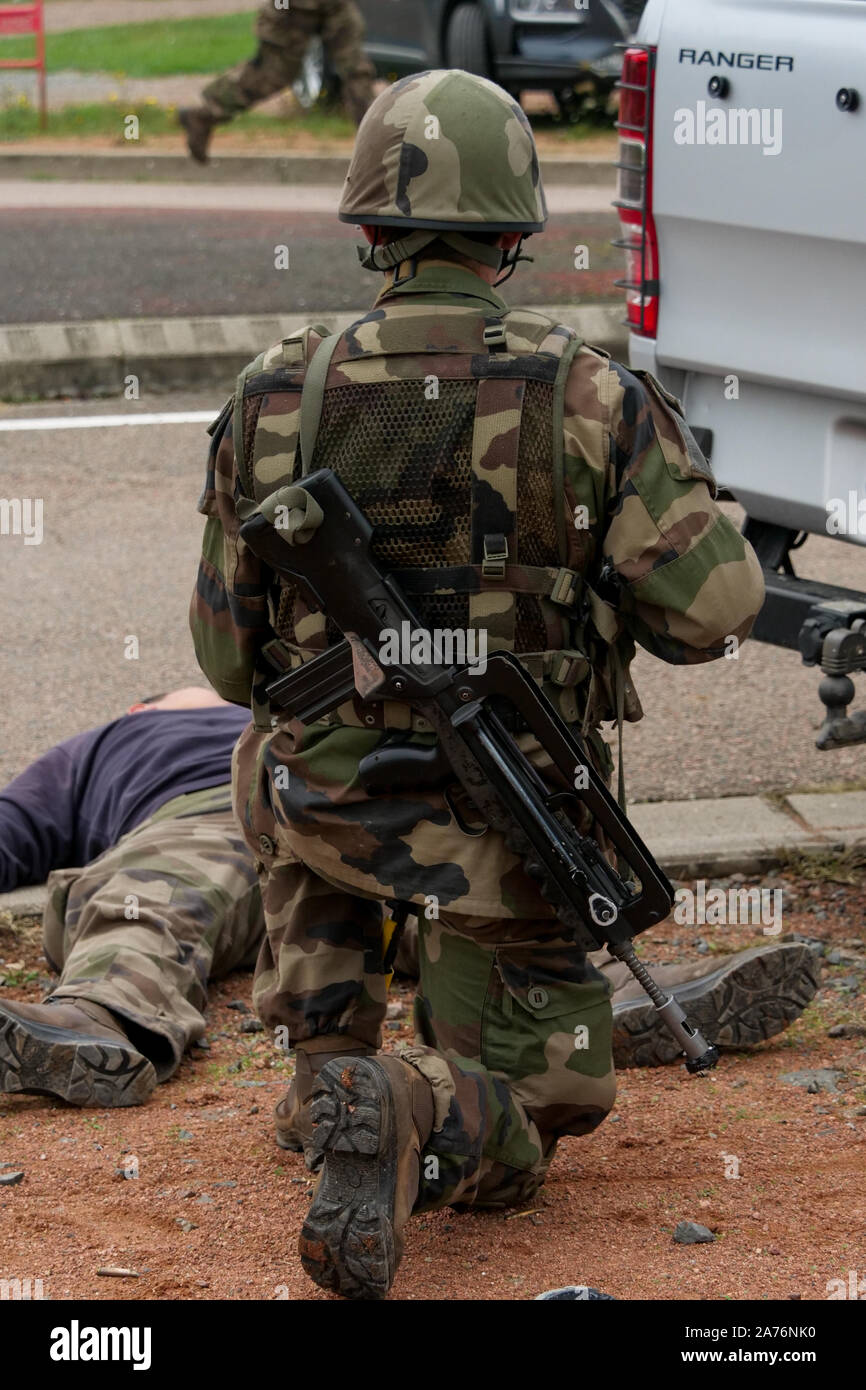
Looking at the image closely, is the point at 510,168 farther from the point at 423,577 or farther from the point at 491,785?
the point at 491,785

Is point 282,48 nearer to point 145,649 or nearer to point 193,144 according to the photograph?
point 193,144

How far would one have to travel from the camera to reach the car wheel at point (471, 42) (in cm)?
1432

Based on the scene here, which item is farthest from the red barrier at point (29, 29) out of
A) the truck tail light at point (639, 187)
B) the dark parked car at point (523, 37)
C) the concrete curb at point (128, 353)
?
the truck tail light at point (639, 187)

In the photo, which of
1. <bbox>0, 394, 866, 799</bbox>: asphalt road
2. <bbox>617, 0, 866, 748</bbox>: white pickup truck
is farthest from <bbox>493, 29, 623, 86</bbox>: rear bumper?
<bbox>617, 0, 866, 748</bbox>: white pickup truck

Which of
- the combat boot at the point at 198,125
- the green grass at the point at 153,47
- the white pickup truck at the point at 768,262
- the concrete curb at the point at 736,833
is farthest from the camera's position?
the green grass at the point at 153,47

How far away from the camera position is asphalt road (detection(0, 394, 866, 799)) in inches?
212

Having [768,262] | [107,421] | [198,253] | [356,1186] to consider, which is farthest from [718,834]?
[198,253]

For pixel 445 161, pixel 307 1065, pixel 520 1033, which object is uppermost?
pixel 445 161

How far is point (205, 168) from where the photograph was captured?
1404 centimetres

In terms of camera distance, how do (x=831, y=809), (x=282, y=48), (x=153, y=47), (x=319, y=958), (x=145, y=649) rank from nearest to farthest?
(x=319, y=958) → (x=831, y=809) → (x=145, y=649) → (x=282, y=48) → (x=153, y=47)

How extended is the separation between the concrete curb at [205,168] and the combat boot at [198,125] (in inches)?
7.6

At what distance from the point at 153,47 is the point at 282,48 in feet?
21.5

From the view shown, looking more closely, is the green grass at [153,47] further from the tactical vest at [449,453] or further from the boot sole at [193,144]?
the tactical vest at [449,453]

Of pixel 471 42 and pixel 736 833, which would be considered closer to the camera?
pixel 736 833
